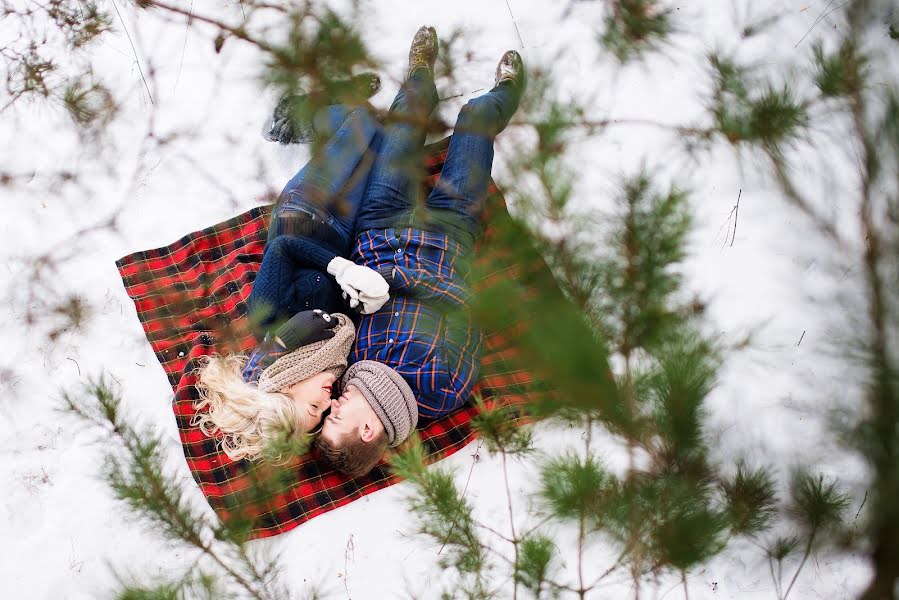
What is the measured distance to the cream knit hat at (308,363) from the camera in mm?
1329

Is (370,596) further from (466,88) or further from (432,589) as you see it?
(466,88)

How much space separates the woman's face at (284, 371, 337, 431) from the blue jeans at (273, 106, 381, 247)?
0.37 meters

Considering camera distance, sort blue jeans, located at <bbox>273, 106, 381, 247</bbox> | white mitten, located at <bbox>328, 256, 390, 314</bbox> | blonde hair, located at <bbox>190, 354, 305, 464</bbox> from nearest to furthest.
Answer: blonde hair, located at <bbox>190, 354, 305, 464</bbox>, white mitten, located at <bbox>328, 256, 390, 314</bbox>, blue jeans, located at <bbox>273, 106, 381, 247</bbox>

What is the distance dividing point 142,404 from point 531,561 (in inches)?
45.6

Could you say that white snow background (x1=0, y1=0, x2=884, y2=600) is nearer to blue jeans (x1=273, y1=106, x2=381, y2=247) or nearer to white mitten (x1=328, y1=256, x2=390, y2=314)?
blue jeans (x1=273, y1=106, x2=381, y2=247)

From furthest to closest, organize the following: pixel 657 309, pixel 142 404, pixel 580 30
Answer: pixel 580 30
pixel 142 404
pixel 657 309

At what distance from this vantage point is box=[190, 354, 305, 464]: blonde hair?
1.29 metres

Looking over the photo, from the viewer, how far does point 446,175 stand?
1.57 m

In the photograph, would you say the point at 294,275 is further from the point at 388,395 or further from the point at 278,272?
the point at 388,395

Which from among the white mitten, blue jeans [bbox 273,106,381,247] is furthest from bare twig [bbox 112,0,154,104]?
the white mitten

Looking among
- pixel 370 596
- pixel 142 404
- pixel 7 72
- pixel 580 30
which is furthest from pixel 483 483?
pixel 7 72

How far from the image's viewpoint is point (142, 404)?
1.59 metres

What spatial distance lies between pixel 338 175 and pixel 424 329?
0.46 meters

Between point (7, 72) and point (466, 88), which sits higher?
point (7, 72)
